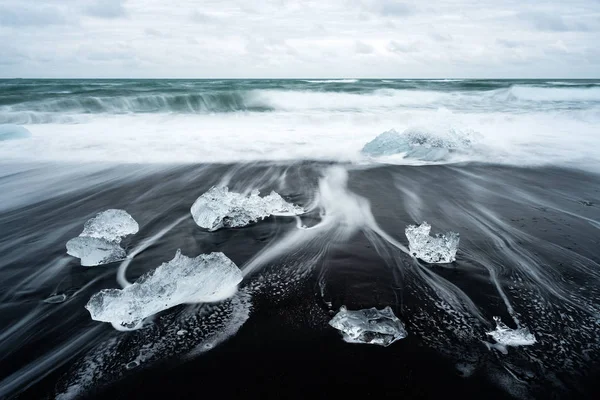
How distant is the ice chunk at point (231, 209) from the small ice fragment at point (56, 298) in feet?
5.06

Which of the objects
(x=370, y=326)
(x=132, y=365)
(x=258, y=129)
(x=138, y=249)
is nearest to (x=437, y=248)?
(x=370, y=326)

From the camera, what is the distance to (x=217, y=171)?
6.72 m

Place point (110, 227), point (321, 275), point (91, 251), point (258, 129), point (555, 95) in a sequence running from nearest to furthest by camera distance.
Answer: point (321, 275), point (91, 251), point (110, 227), point (258, 129), point (555, 95)

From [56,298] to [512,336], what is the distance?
136 inches

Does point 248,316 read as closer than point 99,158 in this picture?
Yes

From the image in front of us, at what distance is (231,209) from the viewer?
4172 millimetres

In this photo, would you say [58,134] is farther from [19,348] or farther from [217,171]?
[19,348]

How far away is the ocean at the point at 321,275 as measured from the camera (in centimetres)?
207

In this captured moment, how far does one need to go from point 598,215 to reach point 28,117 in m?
20.2

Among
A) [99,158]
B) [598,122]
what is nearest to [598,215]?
[99,158]

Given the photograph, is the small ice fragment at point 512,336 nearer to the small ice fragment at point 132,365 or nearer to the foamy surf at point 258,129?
the small ice fragment at point 132,365

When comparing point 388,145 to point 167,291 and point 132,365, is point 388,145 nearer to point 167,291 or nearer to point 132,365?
point 167,291

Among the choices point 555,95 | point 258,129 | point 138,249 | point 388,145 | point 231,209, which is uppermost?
point 231,209

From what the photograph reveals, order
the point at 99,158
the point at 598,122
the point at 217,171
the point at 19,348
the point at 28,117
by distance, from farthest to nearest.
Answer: the point at 28,117
the point at 598,122
the point at 99,158
the point at 217,171
the point at 19,348
